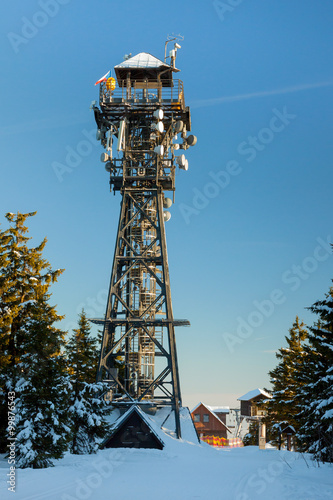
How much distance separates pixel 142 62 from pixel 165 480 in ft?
104

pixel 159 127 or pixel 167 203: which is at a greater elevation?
pixel 159 127

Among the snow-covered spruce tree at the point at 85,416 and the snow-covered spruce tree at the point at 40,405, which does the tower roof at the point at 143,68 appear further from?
the snow-covered spruce tree at the point at 40,405

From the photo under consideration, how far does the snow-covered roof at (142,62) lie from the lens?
42438mm

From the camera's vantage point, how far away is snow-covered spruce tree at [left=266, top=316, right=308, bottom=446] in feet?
169

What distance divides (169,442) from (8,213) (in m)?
16.5

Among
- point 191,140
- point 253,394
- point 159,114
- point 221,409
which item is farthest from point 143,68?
point 221,409

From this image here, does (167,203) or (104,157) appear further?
(167,203)

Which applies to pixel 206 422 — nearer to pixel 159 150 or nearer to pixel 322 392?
pixel 159 150

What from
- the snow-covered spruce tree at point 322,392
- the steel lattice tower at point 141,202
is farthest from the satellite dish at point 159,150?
the snow-covered spruce tree at point 322,392

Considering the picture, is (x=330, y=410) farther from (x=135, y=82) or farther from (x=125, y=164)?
(x=135, y=82)

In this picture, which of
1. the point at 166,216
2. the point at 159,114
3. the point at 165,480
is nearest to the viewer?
the point at 165,480

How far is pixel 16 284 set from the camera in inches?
1277

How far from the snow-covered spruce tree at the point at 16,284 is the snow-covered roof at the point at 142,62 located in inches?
606

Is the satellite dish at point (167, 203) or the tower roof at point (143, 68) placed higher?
the tower roof at point (143, 68)
